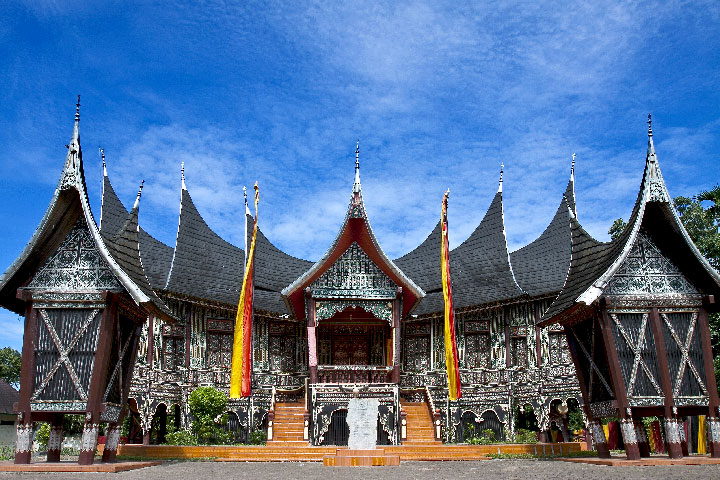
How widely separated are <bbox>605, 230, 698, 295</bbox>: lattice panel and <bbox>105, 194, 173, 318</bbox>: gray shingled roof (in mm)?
8619

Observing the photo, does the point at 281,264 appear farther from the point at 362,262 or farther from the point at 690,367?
the point at 690,367

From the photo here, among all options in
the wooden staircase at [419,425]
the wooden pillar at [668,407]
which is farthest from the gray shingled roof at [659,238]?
the wooden staircase at [419,425]

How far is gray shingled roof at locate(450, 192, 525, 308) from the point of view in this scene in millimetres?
23391

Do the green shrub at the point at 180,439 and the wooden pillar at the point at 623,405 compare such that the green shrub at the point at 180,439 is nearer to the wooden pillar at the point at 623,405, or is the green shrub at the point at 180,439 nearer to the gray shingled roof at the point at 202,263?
the gray shingled roof at the point at 202,263

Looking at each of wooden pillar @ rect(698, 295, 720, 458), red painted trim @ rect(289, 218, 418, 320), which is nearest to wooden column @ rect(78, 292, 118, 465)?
red painted trim @ rect(289, 218, 418, 320)

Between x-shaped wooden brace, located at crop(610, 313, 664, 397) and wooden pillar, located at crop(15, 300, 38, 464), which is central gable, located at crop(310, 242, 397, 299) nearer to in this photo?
x-shaped wooden brace, located at crop(610, 313, 664, 397)

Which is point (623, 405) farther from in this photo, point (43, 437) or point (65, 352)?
point (43, 437)

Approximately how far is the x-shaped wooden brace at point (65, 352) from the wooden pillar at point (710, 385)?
11022mm

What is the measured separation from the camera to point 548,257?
2408 centimetres

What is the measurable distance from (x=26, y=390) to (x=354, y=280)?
9.88 metres

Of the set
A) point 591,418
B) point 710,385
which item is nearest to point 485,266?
point 591,418

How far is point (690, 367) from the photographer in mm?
12547

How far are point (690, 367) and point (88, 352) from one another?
10.8m

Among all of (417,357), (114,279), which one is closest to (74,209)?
(114,279)
